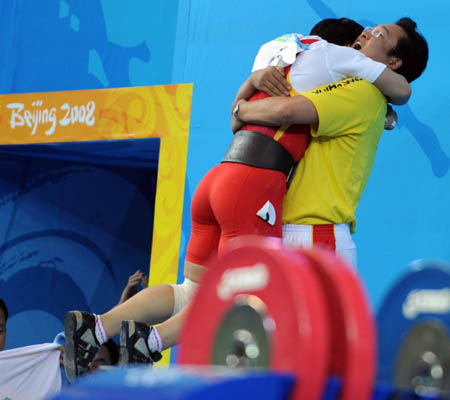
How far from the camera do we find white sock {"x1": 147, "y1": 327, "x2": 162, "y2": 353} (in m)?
2.16

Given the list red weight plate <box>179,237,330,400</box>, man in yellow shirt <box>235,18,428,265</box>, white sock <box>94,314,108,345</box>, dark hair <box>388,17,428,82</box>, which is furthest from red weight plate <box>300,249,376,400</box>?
dark hair <box>388,17,428,82</box>

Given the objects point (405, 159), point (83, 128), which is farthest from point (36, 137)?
point (405, 159)

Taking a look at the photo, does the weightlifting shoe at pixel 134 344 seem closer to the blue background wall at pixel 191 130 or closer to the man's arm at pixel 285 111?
the man's arm at pixel 285 111

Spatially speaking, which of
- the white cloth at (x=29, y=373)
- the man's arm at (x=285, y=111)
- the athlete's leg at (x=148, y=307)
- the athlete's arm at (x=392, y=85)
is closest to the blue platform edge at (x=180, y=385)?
the man's arm at (x=285, y=111)

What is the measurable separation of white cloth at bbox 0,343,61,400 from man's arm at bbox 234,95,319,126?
78.0 inches

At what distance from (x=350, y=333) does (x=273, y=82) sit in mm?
1498

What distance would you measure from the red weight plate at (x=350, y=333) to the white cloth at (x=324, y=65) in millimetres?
1413

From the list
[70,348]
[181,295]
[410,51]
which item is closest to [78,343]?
[70,348]

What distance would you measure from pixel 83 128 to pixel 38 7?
3.04ft

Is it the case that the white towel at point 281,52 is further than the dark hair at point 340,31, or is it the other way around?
the dark hair at point 340,31

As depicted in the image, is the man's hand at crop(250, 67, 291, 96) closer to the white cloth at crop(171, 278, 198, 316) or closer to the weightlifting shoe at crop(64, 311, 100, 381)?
the white cloth at crop(171, 278, 198, 316)

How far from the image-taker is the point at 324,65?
2359 millimetres

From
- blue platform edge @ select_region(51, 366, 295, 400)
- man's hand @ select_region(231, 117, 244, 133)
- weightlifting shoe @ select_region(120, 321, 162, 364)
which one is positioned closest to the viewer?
blue platform edge @ select_region(51, 366, 295, 400)

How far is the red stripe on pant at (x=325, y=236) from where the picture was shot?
2.29 m
